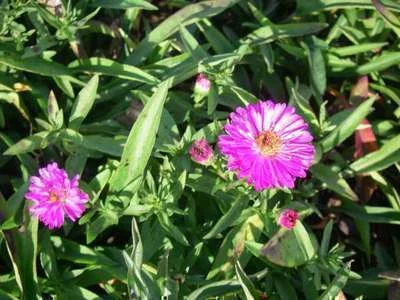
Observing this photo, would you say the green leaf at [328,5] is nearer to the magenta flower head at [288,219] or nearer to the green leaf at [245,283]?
the magenta flower head at [288,219]

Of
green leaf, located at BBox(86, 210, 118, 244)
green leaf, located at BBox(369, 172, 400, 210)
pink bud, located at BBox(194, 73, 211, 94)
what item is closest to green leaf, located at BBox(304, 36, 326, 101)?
green leaf, located at BBox(369, 172, 400, 210)

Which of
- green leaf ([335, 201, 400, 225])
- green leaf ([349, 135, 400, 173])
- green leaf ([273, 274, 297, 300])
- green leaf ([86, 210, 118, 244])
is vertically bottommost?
green leaf ([273, 274, 297, 300])

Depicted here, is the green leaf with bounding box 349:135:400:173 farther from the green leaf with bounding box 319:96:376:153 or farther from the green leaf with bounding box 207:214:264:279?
the green leaf with bounding box 207:214:264:279

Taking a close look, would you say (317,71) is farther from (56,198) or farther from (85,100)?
(56,198)

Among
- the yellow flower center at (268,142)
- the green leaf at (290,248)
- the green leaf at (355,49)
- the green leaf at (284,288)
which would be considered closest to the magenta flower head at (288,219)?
the green leaf at (290,248)

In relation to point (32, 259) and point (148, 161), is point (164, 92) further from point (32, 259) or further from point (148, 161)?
point (32, 259)

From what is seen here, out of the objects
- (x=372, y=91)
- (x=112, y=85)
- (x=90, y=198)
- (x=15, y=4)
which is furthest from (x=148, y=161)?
(x=372, y=91)
